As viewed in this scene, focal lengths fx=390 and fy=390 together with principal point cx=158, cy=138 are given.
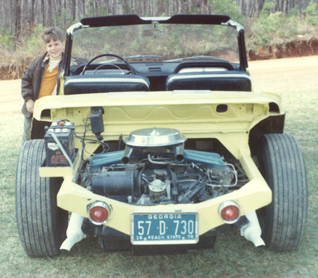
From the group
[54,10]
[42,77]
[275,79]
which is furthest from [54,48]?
[54,10]

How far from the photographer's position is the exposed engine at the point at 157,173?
252cm

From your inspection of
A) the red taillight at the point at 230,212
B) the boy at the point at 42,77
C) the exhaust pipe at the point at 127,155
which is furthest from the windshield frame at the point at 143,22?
the red taillight at the point at 230,212

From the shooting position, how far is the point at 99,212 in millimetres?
2246

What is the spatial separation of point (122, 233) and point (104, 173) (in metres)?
0.42

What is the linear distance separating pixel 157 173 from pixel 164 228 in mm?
476

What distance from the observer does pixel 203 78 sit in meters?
3.18

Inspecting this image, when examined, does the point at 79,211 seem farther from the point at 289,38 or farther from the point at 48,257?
the point at 289,38

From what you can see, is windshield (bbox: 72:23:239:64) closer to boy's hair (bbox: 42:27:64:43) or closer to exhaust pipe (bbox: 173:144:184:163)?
boy's hair (bbox: 42:27:64:43)

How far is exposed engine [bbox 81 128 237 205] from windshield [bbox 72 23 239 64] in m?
2.05

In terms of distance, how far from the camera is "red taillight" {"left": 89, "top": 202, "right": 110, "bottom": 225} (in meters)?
2.24

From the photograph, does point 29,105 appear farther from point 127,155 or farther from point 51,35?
point 127,155

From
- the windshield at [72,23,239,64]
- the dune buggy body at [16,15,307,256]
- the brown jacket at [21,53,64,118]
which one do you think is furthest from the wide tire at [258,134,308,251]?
the brown jacket at [21,53,64,118]

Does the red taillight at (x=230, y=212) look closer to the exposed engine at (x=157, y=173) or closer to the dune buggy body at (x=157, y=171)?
the dune buggy body at (x=157, y=171)

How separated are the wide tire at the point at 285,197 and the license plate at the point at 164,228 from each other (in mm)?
727
